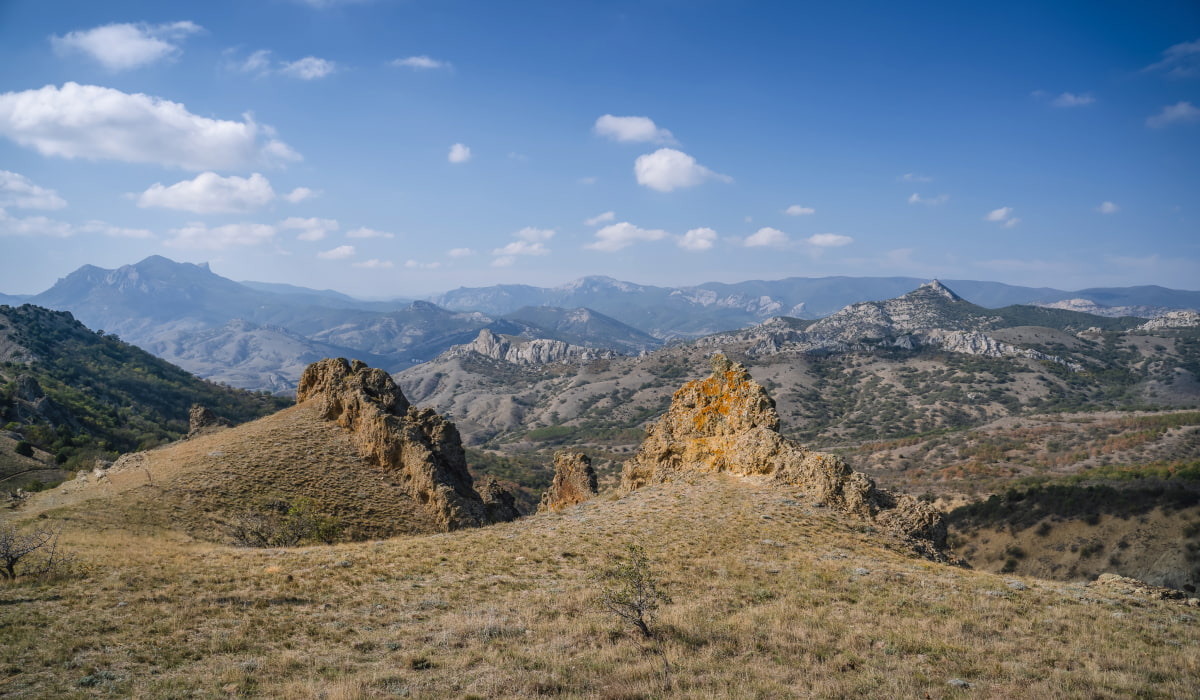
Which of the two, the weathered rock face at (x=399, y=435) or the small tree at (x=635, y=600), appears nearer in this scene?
the small tree at (x=635, y=600)

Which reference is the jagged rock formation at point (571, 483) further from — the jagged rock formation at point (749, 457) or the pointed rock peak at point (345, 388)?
the pointed rock peak at point (345, 388)

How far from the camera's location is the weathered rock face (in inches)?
1150

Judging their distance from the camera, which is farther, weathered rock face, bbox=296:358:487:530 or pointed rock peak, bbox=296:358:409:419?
pointed rock peak, bbox=296:358:409:419

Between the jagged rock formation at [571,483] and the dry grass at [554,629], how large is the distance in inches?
853

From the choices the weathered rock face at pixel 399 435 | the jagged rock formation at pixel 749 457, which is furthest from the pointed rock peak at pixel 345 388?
the jagged rock formation at pixel 749 457

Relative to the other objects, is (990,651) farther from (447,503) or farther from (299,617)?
(447,503)

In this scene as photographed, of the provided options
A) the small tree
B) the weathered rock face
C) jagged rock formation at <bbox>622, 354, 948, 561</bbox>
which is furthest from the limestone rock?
the small tree

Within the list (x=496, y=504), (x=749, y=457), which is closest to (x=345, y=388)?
(x=496, y=504)

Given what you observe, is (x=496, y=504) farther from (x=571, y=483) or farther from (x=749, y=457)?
(x=749, y=457)

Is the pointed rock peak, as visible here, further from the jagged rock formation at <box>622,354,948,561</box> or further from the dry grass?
the jagged rock formation at <box>622,354,948,561</box>

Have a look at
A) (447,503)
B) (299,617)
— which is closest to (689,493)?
(447,503)

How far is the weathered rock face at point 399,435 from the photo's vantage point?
95.8 ft

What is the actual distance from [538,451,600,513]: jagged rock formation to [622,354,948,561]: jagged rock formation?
560 centimetres

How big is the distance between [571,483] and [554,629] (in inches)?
1200
